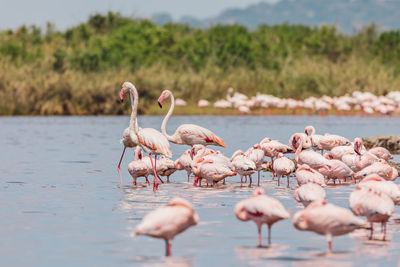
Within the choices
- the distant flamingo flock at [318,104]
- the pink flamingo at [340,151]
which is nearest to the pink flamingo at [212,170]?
the pink flamingo at [340,151]

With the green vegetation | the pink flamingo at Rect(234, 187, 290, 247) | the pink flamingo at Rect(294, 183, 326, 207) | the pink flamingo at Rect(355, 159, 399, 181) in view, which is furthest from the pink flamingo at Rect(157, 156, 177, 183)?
the green vegetation

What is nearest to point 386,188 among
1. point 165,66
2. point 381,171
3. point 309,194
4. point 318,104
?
point 309,194

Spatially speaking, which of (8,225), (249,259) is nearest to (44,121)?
(8,225)

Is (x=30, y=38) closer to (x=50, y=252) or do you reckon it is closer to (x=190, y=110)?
(x=190, y=110)

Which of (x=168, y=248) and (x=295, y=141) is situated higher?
(x=295, y=141)

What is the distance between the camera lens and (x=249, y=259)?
308 inches

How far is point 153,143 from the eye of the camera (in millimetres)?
14164

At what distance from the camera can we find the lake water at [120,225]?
311 inches

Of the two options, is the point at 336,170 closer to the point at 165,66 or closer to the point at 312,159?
the point at 312,159

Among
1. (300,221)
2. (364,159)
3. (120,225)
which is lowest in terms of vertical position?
(120,225)

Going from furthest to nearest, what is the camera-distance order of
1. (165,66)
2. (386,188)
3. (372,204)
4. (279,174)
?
(165,66), (279,174), (386,188), (372,204)

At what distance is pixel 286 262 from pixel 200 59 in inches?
1766

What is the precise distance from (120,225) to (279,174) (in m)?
4.80

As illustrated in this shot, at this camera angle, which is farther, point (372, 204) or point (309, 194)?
point (309, 194)
